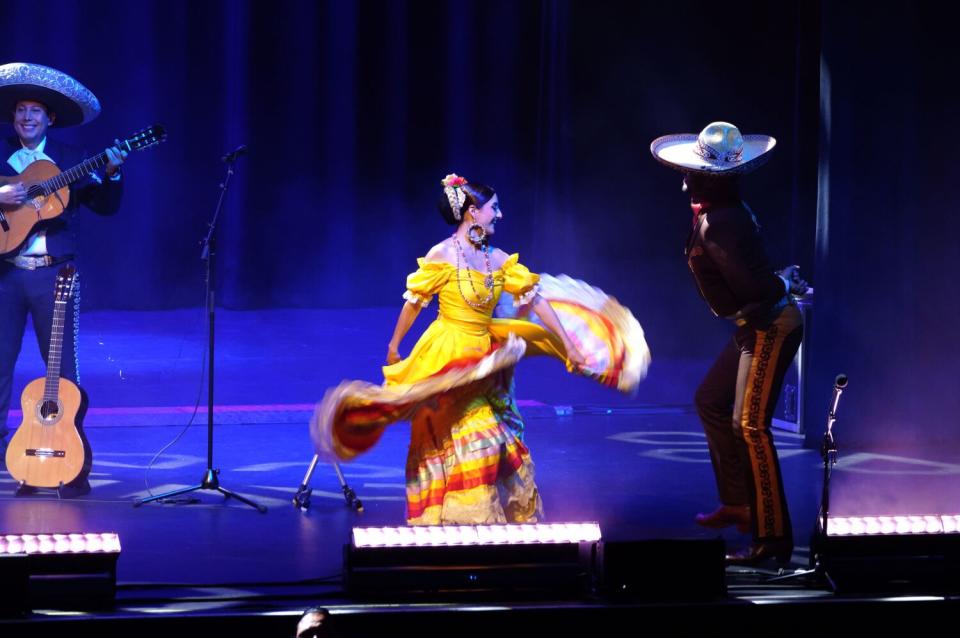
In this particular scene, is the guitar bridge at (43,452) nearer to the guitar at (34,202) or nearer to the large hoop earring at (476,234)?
the guitar at (34,202)

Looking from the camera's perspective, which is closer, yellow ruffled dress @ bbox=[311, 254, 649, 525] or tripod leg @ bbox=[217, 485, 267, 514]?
yellow ruffled dress @ bbox=[311, 254, 649, 525]

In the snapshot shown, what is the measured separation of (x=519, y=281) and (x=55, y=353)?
2.37 meters

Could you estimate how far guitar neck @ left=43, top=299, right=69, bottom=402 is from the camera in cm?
692

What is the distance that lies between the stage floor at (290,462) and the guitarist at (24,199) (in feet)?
2.90

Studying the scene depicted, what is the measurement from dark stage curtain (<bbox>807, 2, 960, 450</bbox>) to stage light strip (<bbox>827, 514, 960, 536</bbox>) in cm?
365

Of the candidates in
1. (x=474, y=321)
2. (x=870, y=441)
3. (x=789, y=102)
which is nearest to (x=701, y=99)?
(x=789, y=102)

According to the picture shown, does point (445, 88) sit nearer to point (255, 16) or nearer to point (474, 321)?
point (255, 16)

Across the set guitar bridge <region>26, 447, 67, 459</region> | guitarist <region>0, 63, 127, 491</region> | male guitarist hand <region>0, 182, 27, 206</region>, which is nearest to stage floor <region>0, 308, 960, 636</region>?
guitar bridge <region>26, 447, 67, 459</region>

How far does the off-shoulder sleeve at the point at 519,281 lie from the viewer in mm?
6230

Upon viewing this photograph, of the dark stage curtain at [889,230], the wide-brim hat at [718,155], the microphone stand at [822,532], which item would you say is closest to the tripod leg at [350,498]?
the wide-brim hat at [718,155]

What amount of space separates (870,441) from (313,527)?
3869 mm

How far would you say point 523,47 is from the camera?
12.4 metres

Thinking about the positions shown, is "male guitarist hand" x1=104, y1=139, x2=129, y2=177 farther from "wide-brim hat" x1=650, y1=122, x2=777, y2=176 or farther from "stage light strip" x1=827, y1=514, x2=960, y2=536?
"stage light strip" x1=827, y1=514, x2=960, y2=536

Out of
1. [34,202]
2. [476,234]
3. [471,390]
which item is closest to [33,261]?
[34,202]
